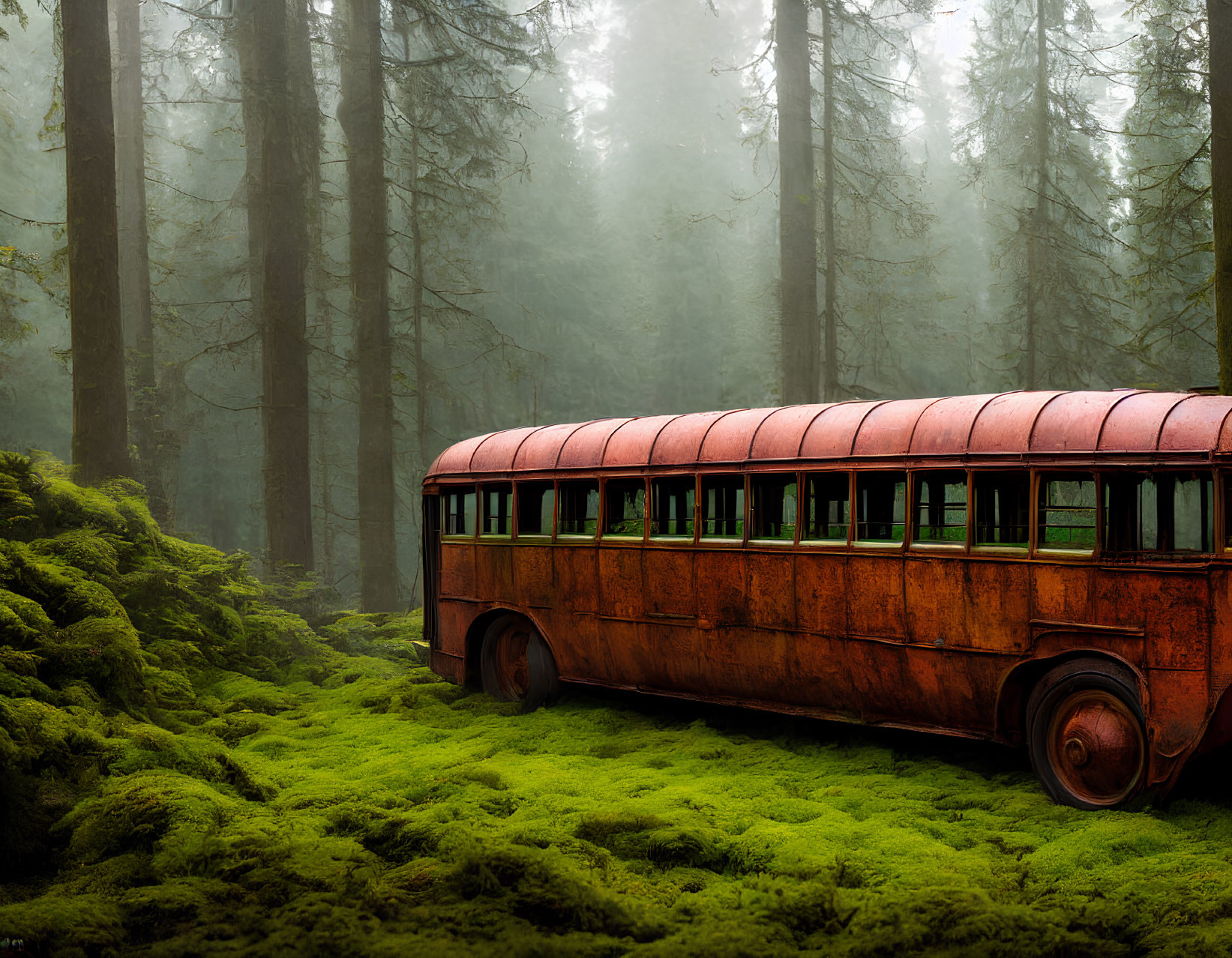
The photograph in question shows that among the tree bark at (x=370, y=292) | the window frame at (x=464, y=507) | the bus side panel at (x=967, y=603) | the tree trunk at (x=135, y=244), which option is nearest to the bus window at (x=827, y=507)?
the bus side panel at (x=967, y=603)

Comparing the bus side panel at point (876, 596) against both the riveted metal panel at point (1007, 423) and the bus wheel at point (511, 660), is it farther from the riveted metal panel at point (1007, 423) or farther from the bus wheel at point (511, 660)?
the bus wheel at point (511, 660)

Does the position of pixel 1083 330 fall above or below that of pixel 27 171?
below

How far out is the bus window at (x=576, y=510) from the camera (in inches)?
419

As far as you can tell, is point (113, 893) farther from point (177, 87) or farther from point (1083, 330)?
point (177, 87)

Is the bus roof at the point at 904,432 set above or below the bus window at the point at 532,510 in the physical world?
above

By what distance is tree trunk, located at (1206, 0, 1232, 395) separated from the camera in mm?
9539

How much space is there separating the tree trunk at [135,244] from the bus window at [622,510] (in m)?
15.3

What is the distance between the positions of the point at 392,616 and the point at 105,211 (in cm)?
788

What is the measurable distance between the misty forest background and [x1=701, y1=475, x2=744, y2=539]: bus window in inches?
186

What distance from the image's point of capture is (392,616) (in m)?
17.8

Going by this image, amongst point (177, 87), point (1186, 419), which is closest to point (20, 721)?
point (1186, 419)

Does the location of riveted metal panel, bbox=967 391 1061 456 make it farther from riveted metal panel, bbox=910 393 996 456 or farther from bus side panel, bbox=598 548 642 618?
bus side panel, bbox=598 548 642 618

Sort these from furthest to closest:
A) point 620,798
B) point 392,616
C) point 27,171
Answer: point 27,171, point 392,616, point 620,798

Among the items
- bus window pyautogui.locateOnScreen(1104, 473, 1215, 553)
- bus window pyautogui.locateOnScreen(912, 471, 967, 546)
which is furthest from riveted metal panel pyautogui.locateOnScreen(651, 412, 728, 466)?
bus window pyautogui.locateOnScreen(1104, 473, 1215, 553)
